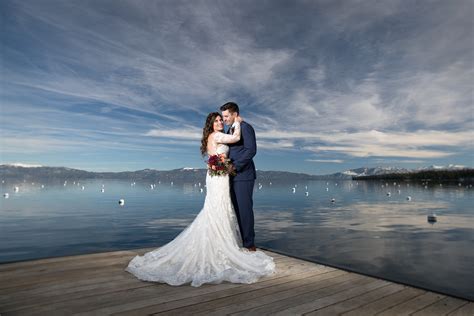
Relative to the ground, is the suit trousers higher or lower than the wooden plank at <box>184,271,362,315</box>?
higher

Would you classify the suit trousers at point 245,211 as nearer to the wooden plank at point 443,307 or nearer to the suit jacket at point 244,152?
the suit jacket at point 244,152

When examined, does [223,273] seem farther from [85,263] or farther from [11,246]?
[11,246]

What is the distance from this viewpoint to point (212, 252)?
19.2 feet

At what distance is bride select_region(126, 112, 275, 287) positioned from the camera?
5352 millimetres

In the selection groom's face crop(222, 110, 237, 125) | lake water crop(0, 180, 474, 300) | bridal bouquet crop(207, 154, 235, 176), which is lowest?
lake water crop(0, 180, 474, 300)

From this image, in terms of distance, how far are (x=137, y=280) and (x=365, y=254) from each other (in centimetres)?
1201

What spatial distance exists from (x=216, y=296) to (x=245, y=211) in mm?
2333

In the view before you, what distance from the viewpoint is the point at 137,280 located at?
5387 mm

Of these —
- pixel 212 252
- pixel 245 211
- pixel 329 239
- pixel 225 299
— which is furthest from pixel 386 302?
pixel 329 239

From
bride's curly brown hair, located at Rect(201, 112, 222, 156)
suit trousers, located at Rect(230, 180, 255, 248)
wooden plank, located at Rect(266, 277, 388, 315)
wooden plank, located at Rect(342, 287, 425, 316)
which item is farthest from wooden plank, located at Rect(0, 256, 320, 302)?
wooden plank, located at Rect(342, 287, 425, 316)

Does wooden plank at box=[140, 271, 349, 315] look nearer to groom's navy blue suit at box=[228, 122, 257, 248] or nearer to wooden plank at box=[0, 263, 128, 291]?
groom's navy blue suit at box=[228, 122, 257, 248]

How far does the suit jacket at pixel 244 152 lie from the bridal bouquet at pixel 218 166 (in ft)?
0.57

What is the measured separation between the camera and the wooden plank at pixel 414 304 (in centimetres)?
419

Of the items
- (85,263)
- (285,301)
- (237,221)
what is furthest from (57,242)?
(285,301)
